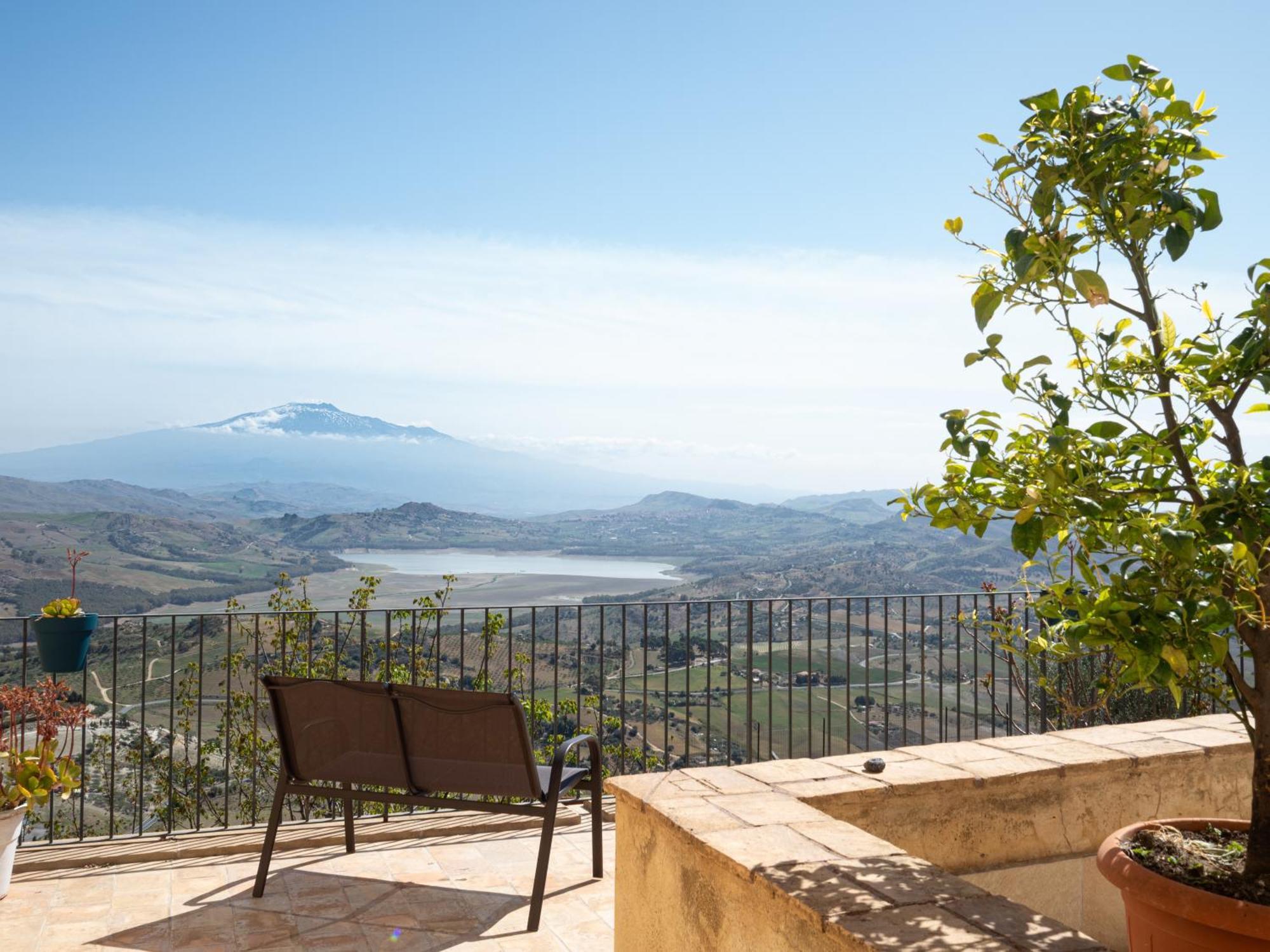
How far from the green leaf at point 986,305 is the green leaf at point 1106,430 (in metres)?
0.25

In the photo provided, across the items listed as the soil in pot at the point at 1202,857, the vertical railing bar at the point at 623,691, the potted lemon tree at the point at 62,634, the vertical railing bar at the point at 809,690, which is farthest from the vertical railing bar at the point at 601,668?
the soil in pot at the point at 1202,857

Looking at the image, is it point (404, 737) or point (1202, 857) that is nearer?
point (1202, 857)

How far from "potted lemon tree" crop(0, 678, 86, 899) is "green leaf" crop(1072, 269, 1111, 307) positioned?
3.75 metres

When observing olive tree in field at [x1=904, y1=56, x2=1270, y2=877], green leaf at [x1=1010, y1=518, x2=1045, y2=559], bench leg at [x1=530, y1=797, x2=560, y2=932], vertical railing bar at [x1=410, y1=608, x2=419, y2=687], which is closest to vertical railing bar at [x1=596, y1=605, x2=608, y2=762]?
vertical railing bar at [x1=410, y1=608, x2=419, y2=687]

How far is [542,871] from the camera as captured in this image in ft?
10.6

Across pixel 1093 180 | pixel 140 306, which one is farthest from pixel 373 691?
pixel 140 306

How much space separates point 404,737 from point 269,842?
673mm

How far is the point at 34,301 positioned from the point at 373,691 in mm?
21037

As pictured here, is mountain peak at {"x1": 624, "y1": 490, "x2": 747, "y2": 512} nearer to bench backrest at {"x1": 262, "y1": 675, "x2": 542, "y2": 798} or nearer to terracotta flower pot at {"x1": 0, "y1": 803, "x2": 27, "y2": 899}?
bench backrest at {"x1": 262, "y1": 675, "x2": 542, "y2": 798}

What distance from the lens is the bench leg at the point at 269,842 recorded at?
348cm

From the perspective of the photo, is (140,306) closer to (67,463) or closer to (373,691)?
(373,691)

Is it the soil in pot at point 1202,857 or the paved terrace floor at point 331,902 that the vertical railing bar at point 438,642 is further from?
the soil in pot at point 1202,857

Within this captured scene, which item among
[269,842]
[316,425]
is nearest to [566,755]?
[269,842]

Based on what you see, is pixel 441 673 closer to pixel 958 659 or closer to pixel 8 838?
pixel 8 838
